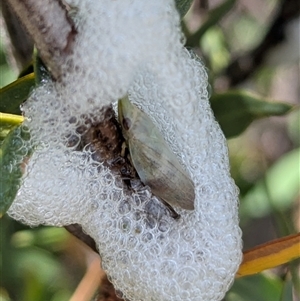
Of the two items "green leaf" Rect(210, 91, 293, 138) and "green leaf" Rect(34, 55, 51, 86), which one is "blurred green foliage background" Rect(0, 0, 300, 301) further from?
"green leaf" Rect(34, 55, 51, 86)

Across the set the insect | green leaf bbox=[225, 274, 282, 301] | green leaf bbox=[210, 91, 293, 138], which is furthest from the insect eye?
green leaf bbox=[225, 274, 282, 301]

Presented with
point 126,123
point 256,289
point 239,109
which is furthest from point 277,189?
point 126,123

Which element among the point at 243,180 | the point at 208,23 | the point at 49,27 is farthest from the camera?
the point at 243,180

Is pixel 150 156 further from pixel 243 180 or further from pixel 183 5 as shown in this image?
pixel 243 180

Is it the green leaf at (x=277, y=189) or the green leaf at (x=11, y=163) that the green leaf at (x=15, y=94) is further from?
the green leaf at (x=277, y=189)

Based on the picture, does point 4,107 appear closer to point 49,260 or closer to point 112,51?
point 112,51
